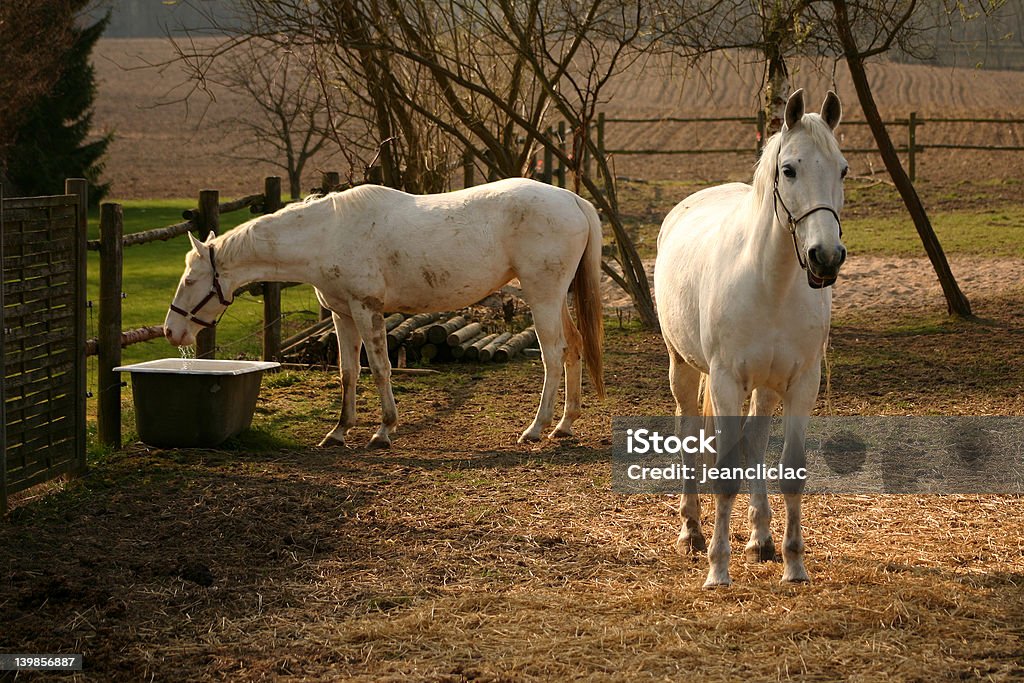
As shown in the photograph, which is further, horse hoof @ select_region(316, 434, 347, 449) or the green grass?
the green grass

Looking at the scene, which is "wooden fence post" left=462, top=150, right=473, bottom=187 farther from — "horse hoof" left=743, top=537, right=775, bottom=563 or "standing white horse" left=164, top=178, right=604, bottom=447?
"horse hoof" left=743, top=537, right=775, bottom=563

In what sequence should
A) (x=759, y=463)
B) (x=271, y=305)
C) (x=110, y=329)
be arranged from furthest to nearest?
(x=271, y=305) → (x=110, y=329) → (x=759, y=463)

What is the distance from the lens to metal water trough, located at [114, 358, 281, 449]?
658 centimetres

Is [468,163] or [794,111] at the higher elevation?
[468,163]

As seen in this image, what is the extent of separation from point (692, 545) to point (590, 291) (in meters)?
2.82

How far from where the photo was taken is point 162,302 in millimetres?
12555

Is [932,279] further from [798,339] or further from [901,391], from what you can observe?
[798,339]

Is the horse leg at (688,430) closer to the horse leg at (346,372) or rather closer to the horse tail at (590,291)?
the horse tail at (590,291)

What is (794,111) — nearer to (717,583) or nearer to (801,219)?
(801,219)

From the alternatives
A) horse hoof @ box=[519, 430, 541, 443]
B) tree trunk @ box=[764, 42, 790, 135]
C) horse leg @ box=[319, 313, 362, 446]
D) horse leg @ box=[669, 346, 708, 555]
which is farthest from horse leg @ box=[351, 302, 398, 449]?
tree trunk @ box=[764, 42, 790, 135]

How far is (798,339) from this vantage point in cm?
408

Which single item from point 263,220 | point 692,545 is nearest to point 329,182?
point 263,220

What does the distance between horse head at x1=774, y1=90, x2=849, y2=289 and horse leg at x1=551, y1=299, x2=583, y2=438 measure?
3370 mm

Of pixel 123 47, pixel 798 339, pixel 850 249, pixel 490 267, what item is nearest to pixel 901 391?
pixel 490 267
